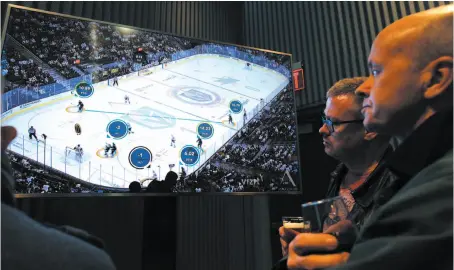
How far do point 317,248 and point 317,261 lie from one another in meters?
0.02

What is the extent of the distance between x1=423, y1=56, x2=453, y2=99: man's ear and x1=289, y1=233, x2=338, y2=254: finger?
0.28 meters

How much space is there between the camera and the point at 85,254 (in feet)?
1.10

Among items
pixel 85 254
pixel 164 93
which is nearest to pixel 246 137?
pixel 164 93

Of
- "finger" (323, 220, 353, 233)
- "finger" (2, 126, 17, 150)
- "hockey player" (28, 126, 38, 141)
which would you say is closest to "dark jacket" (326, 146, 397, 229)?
"finger" (323, 220, 353, 233)

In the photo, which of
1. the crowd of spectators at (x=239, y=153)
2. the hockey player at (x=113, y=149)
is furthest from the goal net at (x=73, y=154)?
the crowd of spectators at (x=239, y=153)

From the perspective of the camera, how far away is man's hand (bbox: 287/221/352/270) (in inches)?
18.5

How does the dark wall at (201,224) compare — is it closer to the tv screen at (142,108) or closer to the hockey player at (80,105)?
the tv screen at (142,108)

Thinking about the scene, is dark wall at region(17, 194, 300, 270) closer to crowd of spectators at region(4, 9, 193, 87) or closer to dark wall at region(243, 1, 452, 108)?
crowd of spectators at region(4, 9, 193, 87)

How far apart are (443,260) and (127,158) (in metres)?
A: 1.24

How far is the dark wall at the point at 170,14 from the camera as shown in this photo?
78.2 inches

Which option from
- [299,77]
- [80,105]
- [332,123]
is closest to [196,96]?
[80,105]
